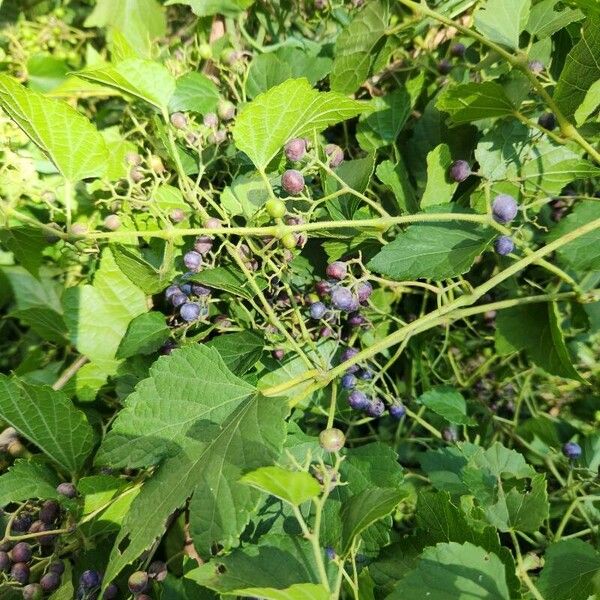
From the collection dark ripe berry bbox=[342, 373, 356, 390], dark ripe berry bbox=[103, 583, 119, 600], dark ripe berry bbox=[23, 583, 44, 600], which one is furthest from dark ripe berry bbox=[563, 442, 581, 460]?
dark ripe berry bbox=[23, 583, 44, 600]

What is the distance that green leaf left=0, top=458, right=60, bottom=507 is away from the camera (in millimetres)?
848

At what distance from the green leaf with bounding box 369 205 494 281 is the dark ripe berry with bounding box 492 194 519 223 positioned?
0.03 meters

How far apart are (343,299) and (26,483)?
1.75 ft

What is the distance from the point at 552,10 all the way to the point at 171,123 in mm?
622

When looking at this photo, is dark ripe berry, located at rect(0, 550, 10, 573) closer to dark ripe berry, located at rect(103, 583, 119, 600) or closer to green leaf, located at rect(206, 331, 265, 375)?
dark ripe berry, located at rect(103, 583, 119, 600)

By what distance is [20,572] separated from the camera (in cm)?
87

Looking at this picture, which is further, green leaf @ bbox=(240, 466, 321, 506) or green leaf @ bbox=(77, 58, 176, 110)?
green leaf @ bbox=(77, 58, 176, 110)

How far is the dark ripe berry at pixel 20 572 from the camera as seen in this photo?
871 mm

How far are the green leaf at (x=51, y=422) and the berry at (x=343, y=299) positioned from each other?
16.7 inches

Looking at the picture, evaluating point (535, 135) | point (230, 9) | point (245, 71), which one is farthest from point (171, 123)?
point (535, 135)

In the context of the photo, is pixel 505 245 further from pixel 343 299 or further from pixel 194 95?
pixel 194 95

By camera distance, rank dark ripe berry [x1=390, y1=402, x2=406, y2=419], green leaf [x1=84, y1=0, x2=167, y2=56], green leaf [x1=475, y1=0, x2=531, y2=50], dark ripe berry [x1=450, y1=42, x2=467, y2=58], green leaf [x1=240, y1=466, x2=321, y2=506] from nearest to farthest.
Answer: green leaf [x1=240, y1=466, x2=321, y2=506] < green leaf [x1=475, y1=0, x2=531, y2=50] < dark ripe berry [x1=390, y1=402, x2=406, y2=419] < dark ripe berry [x1=450, y1=42, x2=467, y2=58] < green leaf [x1=84, y1=0, x2=167, y2=56]

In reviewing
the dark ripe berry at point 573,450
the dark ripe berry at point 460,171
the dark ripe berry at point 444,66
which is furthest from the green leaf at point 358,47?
the dark ripe berry at point 573,450

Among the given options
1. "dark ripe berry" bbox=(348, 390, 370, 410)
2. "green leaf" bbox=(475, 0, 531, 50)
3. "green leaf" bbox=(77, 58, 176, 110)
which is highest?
"green leaf" bbox=(77, 58, 176, 110)
